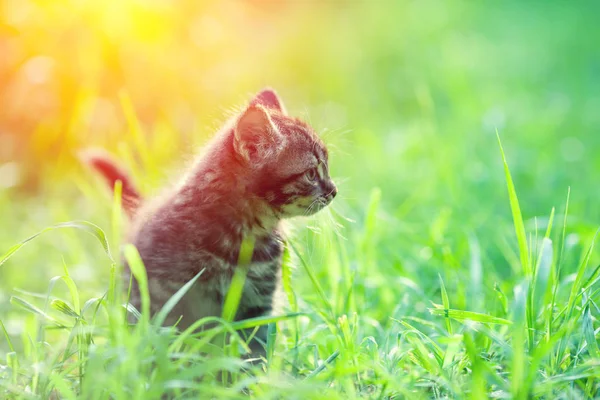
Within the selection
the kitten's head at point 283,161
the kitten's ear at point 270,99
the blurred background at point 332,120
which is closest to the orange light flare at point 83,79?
the blurred background at point 332,120

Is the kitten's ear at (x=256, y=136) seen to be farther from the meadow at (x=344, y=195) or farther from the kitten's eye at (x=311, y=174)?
the meadow at (x=344, y=195)

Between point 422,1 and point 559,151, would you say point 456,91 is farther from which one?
point 422,1

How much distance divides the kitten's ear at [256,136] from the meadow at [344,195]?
0.36 meters

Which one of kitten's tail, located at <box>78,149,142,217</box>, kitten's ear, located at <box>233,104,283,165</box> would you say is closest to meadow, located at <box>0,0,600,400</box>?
kitten's tail, located at <box>78,149,142,217</box>

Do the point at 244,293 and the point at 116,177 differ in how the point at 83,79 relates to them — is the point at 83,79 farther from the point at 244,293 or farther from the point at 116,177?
the point at 244,293

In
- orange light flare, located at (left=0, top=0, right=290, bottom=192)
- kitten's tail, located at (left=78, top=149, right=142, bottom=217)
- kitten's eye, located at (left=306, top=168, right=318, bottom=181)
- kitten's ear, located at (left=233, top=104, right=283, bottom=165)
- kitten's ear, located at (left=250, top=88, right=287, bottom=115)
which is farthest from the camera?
orange light flare, located at (left=0, top=0, right=290, bottom=192)

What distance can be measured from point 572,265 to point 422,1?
5964 millimetres

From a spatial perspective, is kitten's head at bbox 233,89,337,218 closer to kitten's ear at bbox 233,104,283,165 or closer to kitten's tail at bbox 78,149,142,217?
kitten's ear at bbox 233,104,283,165

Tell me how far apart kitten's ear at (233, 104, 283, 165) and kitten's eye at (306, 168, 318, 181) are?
0.14 metres

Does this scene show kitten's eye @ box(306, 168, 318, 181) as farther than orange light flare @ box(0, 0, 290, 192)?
No

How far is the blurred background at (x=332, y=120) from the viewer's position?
2930 millimetres

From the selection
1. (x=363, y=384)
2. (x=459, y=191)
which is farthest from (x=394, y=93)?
(x=363, y=384)

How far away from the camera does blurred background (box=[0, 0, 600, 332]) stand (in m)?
2.93

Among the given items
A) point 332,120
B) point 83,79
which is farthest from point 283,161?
point 332,120
